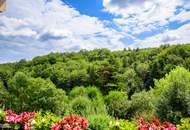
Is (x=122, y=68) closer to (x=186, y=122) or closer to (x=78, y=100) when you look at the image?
(x=78, y=100)

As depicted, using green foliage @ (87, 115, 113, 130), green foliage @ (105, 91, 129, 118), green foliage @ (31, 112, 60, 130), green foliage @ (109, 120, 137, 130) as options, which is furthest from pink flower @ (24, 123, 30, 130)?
green foliage @ (105, 91, 129, 118)

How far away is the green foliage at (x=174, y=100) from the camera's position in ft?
116

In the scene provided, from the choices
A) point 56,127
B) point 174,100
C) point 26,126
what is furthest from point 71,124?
point 174,100

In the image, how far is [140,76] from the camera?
80625 millimetres

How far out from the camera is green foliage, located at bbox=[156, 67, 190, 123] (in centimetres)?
3541

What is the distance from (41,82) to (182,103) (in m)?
28.6

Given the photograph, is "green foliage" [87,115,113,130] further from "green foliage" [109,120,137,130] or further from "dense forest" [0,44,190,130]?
"green foliage" [109,120,137,130]

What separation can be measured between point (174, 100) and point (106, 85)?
150 feet

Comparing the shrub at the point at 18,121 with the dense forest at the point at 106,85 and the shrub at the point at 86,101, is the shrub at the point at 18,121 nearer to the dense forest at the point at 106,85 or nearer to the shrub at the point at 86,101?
the dense forest at the point at 106,85

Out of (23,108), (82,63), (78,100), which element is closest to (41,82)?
(23,108)

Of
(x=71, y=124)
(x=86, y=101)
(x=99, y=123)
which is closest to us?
(x=71, y=124)

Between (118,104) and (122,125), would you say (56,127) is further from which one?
(118,104)

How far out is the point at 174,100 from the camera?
119 ft

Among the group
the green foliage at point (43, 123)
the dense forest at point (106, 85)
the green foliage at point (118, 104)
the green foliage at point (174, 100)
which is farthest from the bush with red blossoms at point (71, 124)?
the green foliage at point (118, 104)
